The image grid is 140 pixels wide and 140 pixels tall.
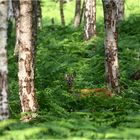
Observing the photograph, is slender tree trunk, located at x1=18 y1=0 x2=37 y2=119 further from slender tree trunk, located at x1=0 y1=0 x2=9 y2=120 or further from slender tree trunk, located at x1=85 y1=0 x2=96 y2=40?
slender tree trunk, located at x1=85 y1=0 x2=96 y2=40

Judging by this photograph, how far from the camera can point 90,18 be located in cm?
2139

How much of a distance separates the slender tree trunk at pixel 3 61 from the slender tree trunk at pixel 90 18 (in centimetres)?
1356

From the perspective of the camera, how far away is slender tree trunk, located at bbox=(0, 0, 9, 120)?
7.98m

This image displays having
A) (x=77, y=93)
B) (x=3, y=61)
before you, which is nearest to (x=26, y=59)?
(x=3, y=61)

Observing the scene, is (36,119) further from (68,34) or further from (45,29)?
(45,29)

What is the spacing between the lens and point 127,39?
21.4 meters

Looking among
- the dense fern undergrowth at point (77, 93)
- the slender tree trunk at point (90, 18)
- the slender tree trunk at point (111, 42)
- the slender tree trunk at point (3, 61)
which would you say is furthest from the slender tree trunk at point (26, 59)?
the slender tree trunk at point (90, 18)

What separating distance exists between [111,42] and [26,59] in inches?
133

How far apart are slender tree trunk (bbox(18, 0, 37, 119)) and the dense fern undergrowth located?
382mm

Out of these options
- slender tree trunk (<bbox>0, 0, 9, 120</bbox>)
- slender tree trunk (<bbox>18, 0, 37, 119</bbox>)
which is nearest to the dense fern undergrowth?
Answer: slender tree trunk (<bbox>18, 0, 37, 119</bbox>)

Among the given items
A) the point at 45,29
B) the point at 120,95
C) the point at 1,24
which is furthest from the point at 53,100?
the point at 45,29

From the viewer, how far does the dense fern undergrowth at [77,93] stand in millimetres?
6840

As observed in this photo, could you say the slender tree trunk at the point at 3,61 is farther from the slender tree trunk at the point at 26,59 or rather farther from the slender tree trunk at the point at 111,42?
the slender tree trunk at the point at 111,42

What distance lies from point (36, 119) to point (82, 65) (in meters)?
9.08
